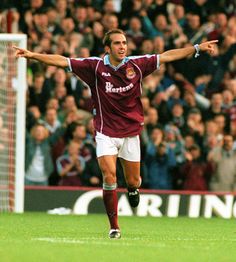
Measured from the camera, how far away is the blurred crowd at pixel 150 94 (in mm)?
19141

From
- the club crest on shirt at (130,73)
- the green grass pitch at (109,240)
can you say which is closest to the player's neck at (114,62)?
the club crest on shirt at (130,73)

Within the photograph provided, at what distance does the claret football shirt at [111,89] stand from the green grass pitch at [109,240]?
122cm

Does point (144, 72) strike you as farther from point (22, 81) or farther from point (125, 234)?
point (22, 81)

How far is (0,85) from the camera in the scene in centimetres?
1842

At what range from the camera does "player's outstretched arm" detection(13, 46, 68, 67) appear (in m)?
11.6

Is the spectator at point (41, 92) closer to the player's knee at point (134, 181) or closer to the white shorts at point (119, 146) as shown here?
the player's knee at point (134, 181)

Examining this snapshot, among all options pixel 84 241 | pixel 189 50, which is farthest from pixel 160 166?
pixel 84 241

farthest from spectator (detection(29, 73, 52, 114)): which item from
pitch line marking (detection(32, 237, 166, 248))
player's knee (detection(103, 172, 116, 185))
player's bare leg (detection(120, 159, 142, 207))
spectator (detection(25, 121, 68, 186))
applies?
pitch line marking (detection(32, 237, 166, 248))

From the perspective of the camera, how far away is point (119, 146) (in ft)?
40.0

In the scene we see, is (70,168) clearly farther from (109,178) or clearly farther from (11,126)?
(109,178)

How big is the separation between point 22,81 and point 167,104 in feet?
10.7

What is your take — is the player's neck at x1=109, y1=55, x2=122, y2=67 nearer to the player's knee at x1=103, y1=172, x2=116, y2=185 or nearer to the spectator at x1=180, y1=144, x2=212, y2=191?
the player's knee at x1=103, y1=172, x2=116, y2=185

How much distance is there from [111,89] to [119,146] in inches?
25.2

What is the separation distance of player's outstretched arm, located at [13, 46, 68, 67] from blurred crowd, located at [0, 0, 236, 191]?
22.1 feet
